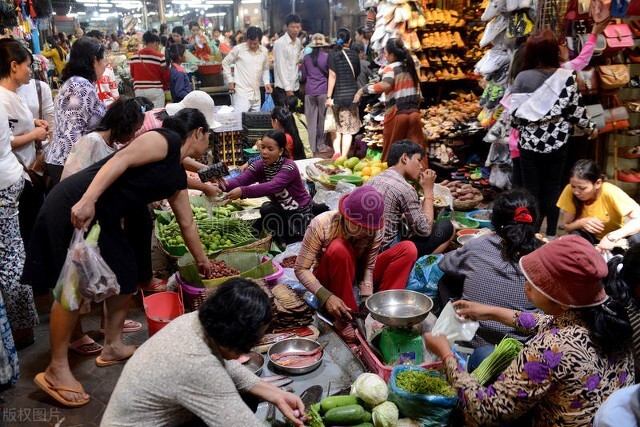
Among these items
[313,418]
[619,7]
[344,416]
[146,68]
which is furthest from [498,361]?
[146,68]

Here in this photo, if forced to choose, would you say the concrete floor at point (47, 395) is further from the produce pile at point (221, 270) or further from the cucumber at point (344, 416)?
the cucumber at point (344, 416)

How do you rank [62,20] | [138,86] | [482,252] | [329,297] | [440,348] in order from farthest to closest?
[62,20] < [138,86] < [329,297] < [482,252] < [440,348]

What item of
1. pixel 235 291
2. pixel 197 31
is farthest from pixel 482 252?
pixel 197 31

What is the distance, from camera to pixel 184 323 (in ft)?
6.93

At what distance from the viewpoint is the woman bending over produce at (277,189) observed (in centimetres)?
473

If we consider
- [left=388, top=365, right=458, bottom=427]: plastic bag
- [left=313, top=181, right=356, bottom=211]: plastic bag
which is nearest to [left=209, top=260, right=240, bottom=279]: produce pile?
[left=388, top=365, right=458, bottom=427]: plastic bag

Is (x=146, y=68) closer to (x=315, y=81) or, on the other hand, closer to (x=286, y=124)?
(x=315, y=81)

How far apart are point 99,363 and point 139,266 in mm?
845

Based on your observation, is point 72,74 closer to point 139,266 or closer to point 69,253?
point 139,266

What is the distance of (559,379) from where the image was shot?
2.06 m

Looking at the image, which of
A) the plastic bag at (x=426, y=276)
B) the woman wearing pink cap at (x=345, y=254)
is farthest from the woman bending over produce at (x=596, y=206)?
the woman wearing pink cap at (x=345, y=254)

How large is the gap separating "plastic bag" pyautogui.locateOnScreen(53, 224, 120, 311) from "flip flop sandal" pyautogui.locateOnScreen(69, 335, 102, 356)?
781mm

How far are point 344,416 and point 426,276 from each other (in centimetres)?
158

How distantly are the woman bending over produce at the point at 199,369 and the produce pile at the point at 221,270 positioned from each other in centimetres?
175
